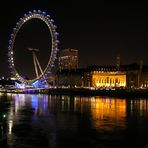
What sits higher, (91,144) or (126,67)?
(126,67)

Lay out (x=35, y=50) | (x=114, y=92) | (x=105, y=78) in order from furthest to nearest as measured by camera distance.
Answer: (x=105, y=78), (x=114, y=92), (x=35, y=50)

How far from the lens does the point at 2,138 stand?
13539 mm

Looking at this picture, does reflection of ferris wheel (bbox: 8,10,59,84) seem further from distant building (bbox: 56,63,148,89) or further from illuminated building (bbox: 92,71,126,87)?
illuminated building (bbox: 92,71,126,87)

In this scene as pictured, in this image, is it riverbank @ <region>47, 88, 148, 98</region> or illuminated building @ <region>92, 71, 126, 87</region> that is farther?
illuminated building @ <region>92, 71, 126, 87</region>

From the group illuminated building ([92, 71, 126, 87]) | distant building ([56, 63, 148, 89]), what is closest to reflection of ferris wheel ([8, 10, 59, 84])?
distant building ([56, 63, 148, 89])

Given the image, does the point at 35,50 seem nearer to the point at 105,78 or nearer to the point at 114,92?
the point at 114,92

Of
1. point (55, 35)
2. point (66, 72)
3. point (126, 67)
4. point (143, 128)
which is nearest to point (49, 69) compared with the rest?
point (55, 35)

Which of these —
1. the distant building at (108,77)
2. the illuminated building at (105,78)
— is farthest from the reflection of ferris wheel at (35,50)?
the illuminated building at (105,78)

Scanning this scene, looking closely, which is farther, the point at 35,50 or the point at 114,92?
the point at 114,92

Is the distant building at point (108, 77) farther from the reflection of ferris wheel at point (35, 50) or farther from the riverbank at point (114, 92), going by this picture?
the reflection of ferris wheel at point (35, 50)

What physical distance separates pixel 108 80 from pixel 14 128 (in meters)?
102

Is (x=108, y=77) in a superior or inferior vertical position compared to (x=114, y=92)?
superior

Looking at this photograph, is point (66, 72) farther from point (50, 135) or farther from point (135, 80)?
point (50, 135)

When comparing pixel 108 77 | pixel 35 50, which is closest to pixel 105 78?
pixel 108 77
